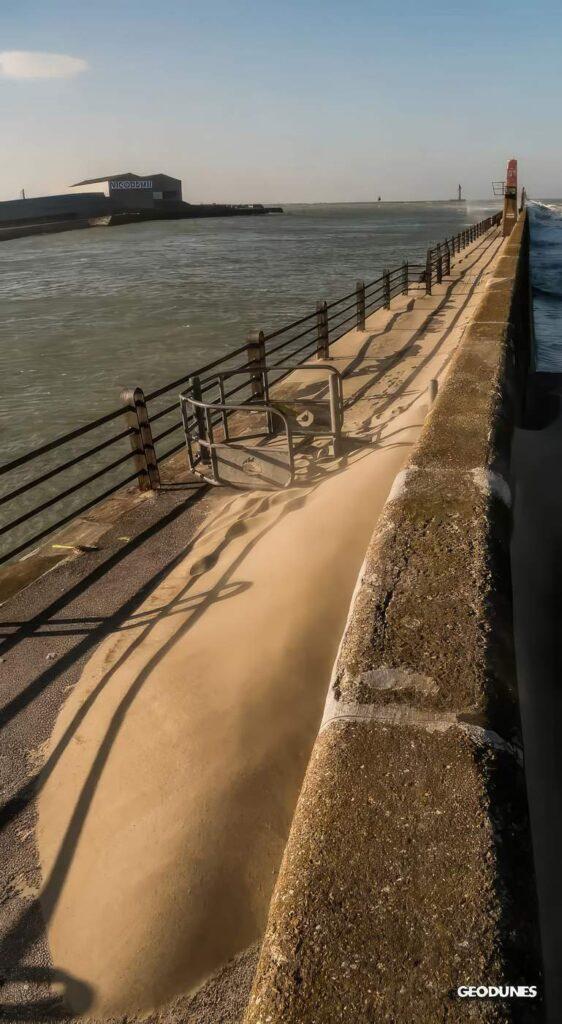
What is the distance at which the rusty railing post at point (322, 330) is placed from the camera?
12059 millimetres

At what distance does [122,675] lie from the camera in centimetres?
394

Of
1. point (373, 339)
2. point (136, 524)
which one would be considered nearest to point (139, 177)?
point (373, 339)

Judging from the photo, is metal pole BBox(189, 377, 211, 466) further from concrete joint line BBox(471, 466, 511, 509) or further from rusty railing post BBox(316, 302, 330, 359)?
rusty railing post BBox(316, 302, 330, 359)

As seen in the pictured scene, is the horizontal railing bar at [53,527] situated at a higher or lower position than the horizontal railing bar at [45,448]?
lower

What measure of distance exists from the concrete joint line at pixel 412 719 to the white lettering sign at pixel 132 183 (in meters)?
134

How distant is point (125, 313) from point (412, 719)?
28408 millimetres

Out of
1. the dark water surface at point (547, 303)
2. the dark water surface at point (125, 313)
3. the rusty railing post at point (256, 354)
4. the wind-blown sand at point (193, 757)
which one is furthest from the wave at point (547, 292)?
the wind-blown sand at point (193, 757)

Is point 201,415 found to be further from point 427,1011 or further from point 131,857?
point 427,1011

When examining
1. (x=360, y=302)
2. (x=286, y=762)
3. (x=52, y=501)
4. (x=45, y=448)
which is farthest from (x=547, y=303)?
(x=286, y=762)

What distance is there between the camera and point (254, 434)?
26.6 ft

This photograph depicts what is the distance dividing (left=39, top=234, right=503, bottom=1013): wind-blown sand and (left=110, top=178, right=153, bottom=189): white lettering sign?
130874 mm

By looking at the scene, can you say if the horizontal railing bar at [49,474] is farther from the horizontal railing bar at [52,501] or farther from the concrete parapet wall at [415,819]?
the concrete parapet wall at [415,819]

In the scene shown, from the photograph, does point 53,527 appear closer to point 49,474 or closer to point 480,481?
point 49,474

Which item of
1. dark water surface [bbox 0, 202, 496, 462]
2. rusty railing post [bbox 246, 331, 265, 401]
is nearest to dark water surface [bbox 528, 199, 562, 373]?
dark water surface [bbox 0, 202, 496, 462]
